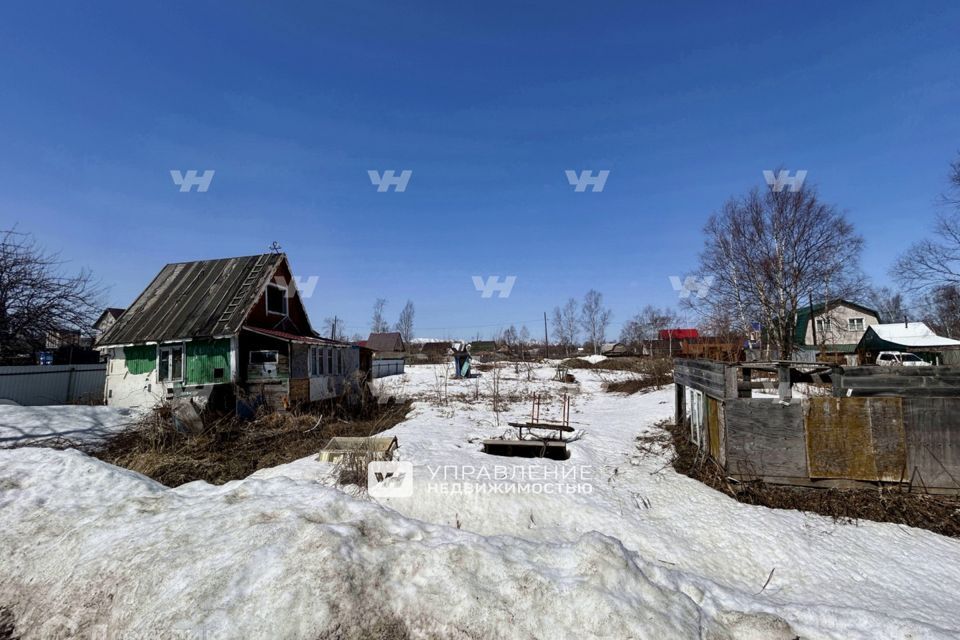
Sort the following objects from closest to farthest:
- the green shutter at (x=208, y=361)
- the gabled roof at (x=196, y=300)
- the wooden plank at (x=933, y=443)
Result: the wooden plank at (x=933, y=443), the green shutter at (x=208, y=361), the gabled roof at (x=196, y=300)

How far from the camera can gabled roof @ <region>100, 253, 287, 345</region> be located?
47.7 feet

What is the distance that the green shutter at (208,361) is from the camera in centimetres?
1398

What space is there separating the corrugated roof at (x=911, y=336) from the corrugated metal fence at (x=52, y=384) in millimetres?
42630

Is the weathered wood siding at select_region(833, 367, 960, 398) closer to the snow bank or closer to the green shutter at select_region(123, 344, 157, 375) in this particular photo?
the snow bank

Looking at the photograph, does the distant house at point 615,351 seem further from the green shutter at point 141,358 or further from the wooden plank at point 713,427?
the green shutter at point 141,358

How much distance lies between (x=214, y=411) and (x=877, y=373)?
15.5 meters

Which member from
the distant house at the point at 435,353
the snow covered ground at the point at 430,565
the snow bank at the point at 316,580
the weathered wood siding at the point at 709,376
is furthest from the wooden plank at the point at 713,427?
the distant house at the point at 435,353

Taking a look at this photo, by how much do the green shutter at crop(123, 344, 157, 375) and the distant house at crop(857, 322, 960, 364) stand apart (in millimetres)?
33059

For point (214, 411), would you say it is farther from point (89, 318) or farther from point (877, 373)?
point (877, 373)

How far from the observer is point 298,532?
12.1 feet

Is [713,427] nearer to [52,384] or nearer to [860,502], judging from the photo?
[860,502]

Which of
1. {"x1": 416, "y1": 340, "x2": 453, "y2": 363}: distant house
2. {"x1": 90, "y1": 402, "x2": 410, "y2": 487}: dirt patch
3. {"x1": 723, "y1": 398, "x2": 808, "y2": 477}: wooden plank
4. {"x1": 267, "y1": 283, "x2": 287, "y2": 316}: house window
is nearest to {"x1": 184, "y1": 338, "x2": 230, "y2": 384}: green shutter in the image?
{"x1": 90, "y1": 402, "x2": 410, "y2": 487}: dirt patch

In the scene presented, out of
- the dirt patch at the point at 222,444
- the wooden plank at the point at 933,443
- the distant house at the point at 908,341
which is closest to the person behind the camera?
the wooden plank at the point at 933,443

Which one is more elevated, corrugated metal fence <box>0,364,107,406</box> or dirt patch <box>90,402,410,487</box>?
corrugated metal fence <box>0,364,107,406</box>
